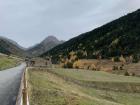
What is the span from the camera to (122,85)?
6700 cm

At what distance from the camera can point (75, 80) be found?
63500 mm

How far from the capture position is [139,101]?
2244 inches

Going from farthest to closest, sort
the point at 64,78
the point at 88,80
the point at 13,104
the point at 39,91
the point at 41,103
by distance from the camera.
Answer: the point at 88,80, the point at 64,78, the point at 39,91, the point at 41,103, the point at 13,104

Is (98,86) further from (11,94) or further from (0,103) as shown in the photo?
(0,103)

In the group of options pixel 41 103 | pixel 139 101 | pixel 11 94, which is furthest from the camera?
pixel 139 101

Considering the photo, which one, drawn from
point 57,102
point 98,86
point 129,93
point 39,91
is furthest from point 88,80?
point 57,102

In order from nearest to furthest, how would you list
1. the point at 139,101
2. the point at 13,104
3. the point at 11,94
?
the point at 13,104
the point at 11,94
the point at 139,101

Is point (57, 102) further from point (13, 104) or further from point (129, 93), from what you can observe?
point (129, 93)

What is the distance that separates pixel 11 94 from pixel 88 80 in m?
37.5

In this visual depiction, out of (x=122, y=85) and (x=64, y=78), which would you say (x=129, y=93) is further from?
(x=64, y=78)

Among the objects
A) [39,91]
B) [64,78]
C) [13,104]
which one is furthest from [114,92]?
[13,104]

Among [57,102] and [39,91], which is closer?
[57,102]

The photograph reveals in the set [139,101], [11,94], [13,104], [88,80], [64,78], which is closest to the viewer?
[13,104]

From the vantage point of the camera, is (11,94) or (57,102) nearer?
(57,102)
